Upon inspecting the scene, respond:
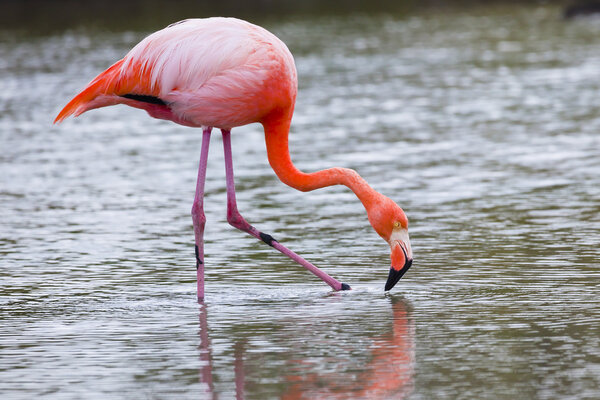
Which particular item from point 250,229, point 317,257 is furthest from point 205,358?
point 317,257

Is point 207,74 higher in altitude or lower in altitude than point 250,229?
higher

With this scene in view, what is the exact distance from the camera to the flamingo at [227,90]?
289 inches

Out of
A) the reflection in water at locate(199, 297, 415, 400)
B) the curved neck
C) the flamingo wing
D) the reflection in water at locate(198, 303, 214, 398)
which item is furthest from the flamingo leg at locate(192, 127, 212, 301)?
the reflection in water at locate(199, 297, 415, 400)

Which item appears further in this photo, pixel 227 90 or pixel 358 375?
pixel 227 90

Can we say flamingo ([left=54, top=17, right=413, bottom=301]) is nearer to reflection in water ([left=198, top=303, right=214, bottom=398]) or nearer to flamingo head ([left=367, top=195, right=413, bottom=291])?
flamingo head ([left=367, top=195, right=413, bottom=291])

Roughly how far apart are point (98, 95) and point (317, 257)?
2013mm

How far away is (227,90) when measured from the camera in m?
7.38

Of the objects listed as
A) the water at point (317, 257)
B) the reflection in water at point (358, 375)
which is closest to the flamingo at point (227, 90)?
the water at point (317, 257)

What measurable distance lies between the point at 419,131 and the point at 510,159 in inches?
99.7

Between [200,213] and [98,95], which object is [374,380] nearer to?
[200,213]

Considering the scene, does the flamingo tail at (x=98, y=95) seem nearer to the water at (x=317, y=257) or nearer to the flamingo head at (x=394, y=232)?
the water at (x=317, y=257)

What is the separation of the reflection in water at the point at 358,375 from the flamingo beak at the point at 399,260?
2.56ft

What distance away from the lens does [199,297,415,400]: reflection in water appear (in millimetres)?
5250

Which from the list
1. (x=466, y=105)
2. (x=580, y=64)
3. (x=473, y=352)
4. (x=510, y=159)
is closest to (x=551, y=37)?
(x=580, y=64)
